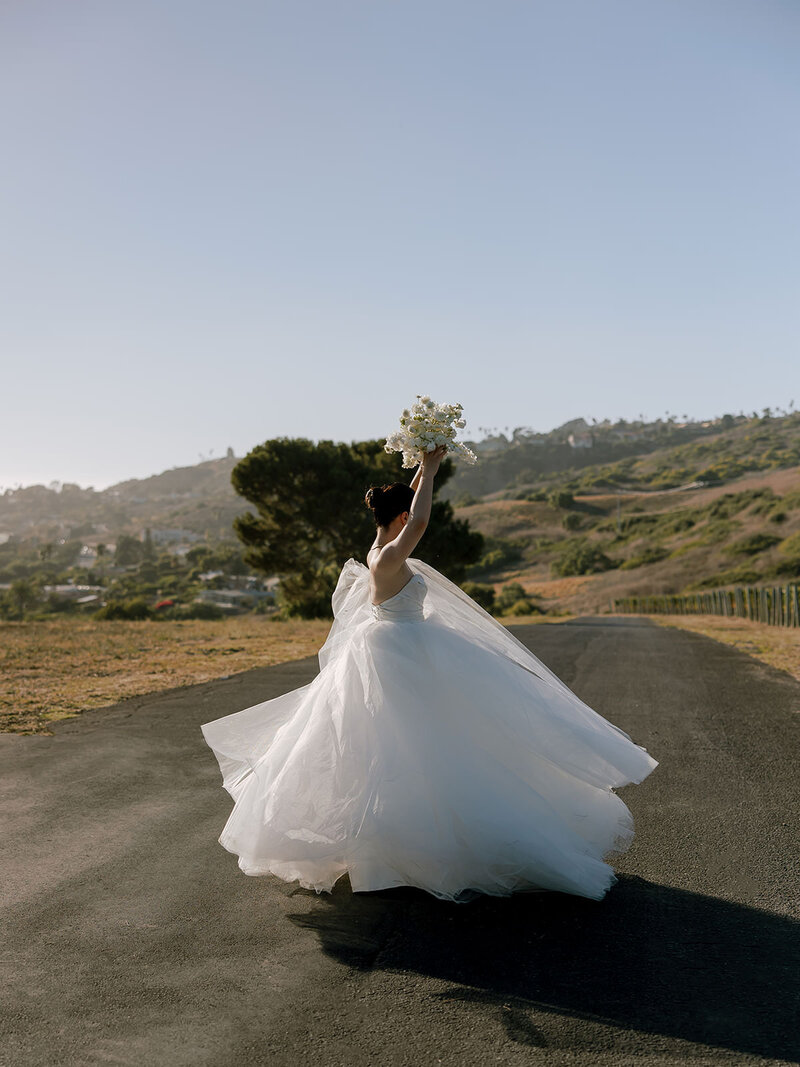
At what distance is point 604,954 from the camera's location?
11.8 ft

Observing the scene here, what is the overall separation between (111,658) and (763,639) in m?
13.7

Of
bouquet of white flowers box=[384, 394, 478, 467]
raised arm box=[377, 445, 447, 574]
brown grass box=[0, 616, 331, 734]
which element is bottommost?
brown grass box=[0, 616, 331, 734]

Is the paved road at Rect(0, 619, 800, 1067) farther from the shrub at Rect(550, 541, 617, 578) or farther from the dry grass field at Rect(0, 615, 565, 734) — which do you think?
the shrub at Rect(550, 541, 617, 578)

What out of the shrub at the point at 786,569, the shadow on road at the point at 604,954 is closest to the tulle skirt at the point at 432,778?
the shadow on road at the point at 604,954

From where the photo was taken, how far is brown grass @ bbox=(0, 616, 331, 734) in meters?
9.90

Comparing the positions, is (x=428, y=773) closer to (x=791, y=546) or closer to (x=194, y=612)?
(x=194, y=612)

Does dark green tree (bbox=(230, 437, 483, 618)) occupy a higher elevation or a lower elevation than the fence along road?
higher

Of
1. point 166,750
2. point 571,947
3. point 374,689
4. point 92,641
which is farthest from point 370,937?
point 92,641

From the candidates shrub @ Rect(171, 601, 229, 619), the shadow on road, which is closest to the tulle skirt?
the shadow on road

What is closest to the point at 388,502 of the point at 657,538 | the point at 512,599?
the point at 512,599

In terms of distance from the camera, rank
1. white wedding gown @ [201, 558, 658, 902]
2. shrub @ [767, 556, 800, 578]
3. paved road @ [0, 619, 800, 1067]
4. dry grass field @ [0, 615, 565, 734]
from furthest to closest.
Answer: shrub @ [767, 556, 800, 578]
dry grass field @ [0, 615, 565, 734]
white wedding gown @ [201, 558, 658, 902]
paved road @ [0, 619, 800, 1067]

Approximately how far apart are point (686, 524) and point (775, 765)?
81243mm

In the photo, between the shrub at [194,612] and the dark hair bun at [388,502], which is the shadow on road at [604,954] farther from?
the shrub at [194,612]

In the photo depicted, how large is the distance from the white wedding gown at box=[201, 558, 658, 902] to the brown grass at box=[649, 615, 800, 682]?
884 centimetres
